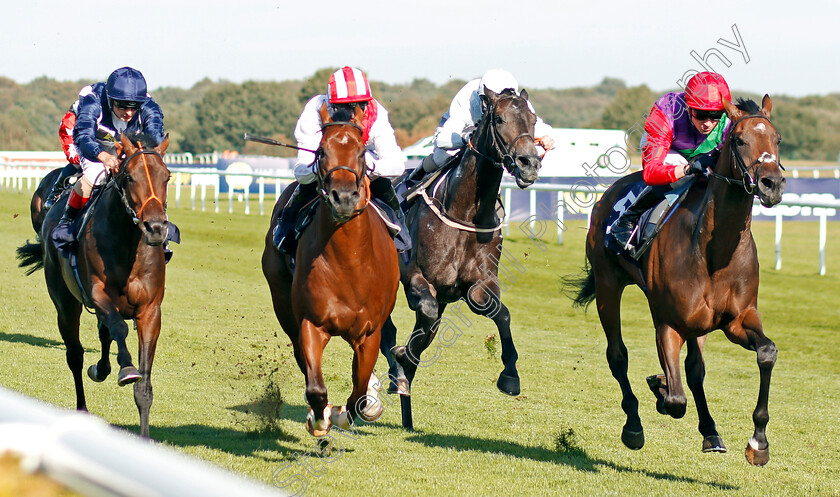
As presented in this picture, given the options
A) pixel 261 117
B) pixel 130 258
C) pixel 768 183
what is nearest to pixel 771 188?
pixel 768 183

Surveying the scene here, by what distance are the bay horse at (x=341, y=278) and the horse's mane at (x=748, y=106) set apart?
6.55 ft

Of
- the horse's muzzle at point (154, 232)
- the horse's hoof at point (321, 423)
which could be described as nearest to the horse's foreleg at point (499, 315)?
the horse's hoof at point (321, 423)

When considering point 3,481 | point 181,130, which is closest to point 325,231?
point 3,481

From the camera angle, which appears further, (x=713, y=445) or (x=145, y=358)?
(x=145, y=358)

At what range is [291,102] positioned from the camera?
237 feet

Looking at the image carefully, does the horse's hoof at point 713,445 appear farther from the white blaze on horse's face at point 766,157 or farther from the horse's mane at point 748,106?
the horse's mane at point 748,106

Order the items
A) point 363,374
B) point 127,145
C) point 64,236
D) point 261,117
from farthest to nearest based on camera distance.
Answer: point 261,117 < point 64,236 < point 127,145 < point 363,374

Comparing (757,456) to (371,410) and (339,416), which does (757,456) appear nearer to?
(371,410)

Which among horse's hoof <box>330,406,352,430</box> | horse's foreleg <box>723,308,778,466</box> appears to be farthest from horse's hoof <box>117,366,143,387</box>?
horse's foreleg <box>723,308,778,466</box>

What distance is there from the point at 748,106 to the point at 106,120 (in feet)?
13.0

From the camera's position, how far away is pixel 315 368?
16.9 ft

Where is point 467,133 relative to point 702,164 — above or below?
above

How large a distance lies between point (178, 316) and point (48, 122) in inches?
2538

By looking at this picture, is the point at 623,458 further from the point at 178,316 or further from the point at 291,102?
the point at 291,102
